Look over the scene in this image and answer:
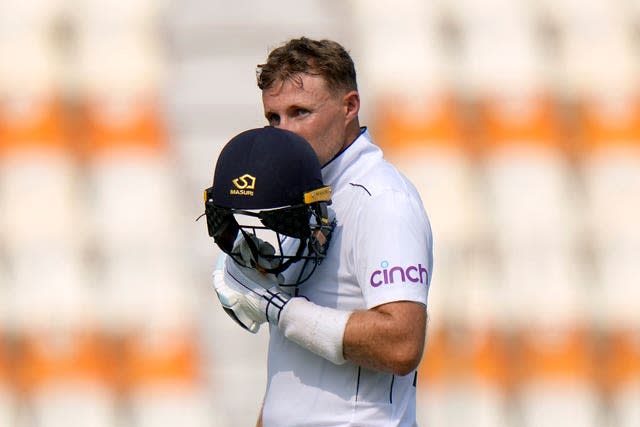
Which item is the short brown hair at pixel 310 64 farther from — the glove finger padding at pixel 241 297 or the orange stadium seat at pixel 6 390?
the orange stadium seat at pixel 6 390

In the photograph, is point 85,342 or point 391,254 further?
point 85,342

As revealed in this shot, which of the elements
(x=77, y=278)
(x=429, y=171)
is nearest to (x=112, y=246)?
(x=77, y=278)

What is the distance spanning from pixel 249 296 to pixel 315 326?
15cm

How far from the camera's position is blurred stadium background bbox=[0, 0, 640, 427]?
450 centimetres

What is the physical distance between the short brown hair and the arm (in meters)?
0.48

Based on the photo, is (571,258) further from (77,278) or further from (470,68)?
(77,278)

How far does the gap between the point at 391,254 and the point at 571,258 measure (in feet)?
10.9

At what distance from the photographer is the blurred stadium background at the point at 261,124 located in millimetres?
4496

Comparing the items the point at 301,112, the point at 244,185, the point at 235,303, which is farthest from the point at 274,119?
the point at 235,303

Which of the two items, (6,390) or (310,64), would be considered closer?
(310,64)

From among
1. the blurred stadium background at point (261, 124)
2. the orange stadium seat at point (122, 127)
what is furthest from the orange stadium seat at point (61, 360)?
the orange stadium seat at point (122, 127)

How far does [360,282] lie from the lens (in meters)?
1.84

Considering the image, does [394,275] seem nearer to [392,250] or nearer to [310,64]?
[392,250]

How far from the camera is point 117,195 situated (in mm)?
4965
